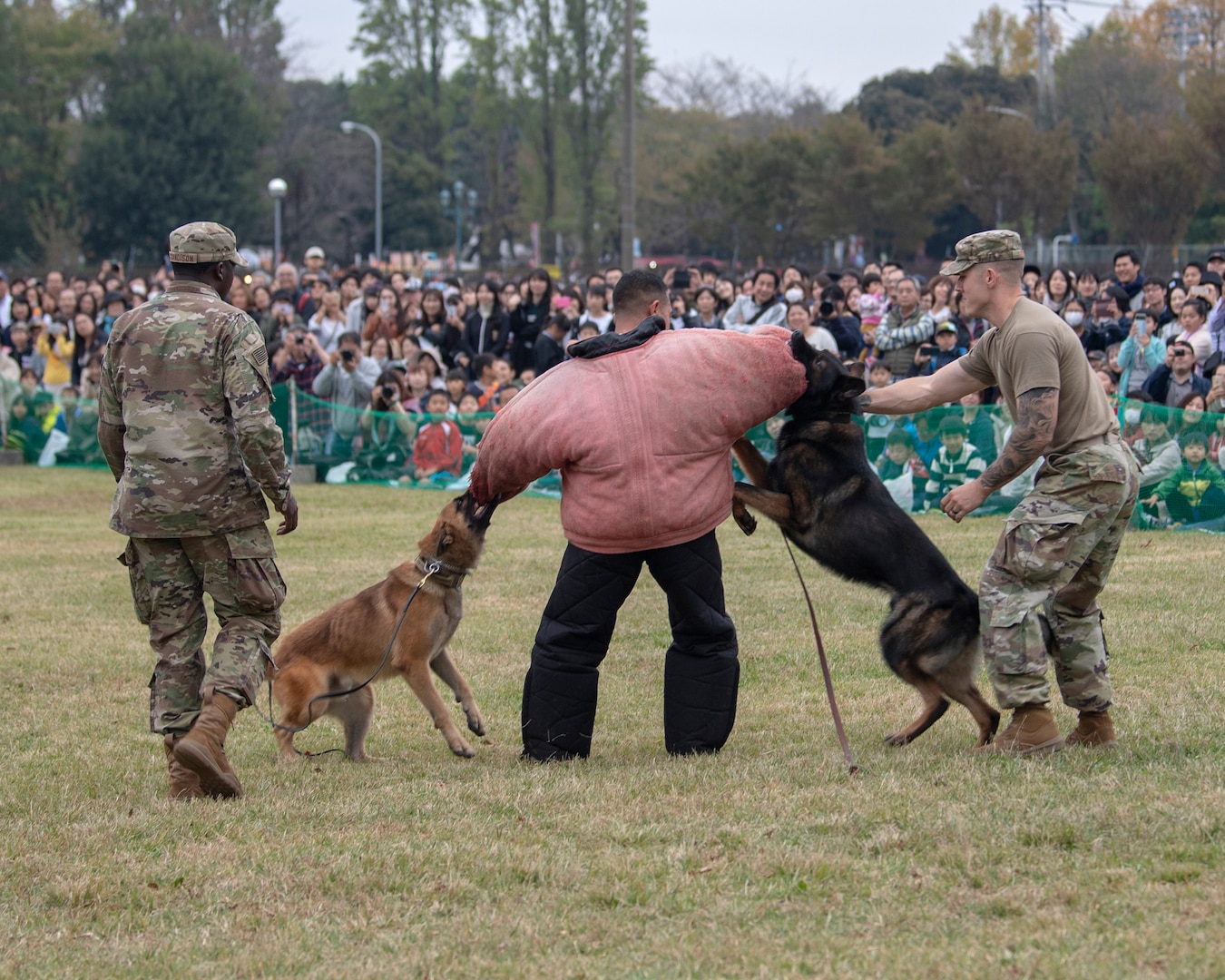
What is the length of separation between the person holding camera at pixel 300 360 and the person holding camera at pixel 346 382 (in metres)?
0.39

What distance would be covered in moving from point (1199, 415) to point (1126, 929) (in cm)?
759

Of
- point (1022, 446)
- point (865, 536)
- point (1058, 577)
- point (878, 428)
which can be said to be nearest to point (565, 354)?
point (878, 428)

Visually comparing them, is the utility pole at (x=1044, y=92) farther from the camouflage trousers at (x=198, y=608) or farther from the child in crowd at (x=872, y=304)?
the camouflage trousers at (x=198, y=608)

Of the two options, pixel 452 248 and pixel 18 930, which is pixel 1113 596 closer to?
pixel 18 930

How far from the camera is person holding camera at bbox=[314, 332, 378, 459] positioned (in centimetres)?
1412

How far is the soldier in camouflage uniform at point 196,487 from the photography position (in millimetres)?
4566

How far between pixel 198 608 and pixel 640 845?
81.8 inches

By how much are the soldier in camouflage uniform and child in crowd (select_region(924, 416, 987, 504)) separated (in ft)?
24.6

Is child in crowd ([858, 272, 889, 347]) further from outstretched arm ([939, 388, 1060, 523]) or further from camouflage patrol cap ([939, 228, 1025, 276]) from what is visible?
outstretched arm ([939, 388, 1060, 523])

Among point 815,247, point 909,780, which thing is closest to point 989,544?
point 909,780

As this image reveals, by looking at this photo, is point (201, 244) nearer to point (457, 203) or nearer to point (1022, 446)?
point (1022, 446)

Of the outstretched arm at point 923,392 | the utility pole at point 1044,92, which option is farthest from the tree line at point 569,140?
the outstretched arm at point 923,392

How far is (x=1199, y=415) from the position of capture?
382 inches

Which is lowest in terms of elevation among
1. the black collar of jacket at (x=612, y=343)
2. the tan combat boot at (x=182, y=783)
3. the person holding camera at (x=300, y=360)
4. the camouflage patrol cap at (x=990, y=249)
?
the tan combat boot at (x=182, y=783)
